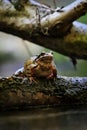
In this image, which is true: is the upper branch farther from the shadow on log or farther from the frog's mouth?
the shadow on log

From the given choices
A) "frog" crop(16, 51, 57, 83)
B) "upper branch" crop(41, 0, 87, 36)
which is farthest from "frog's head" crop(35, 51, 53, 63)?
"upper branch" crop(41, 0, 87, 36)

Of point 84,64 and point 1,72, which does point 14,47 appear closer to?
point 1,72

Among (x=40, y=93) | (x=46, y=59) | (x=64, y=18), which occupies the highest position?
(x=64, y=18)

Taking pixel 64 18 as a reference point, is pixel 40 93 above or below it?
below

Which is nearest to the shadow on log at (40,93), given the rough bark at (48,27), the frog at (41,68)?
the frog at (41,68)

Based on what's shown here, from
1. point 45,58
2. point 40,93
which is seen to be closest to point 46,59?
point 45,58

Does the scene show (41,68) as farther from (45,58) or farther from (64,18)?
(64,18)

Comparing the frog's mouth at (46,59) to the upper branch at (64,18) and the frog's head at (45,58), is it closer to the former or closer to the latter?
the frog's head at (45,58)
